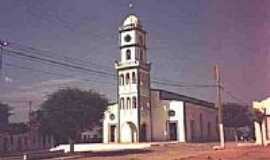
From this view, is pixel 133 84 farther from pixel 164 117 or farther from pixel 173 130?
pixel 173 130

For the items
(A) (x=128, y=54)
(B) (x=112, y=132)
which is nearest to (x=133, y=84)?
(A) (x=128, y=54)

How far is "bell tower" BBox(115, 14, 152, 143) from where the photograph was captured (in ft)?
147

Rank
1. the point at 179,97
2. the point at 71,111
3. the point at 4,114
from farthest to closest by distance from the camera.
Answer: the point at 179,97 → the point at 4,114 → the point at 71,111

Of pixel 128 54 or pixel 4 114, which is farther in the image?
pixel 128 54

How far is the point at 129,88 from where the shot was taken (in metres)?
45.1

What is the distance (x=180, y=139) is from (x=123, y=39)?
12.2 metres

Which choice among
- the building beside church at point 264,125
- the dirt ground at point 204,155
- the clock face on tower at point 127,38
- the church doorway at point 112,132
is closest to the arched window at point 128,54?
the clock face on tower at point 127,38

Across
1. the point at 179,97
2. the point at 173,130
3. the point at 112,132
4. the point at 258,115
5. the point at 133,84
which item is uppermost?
the point at 133,84

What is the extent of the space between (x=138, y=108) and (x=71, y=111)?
1504 cm

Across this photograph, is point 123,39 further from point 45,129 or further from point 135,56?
point 45,129

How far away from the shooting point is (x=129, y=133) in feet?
149

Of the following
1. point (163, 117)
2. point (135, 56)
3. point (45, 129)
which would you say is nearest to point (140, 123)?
point (163, 117)

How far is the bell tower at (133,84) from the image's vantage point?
44812 mm

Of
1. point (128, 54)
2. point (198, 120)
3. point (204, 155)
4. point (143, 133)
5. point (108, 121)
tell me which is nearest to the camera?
point (204, 155)
